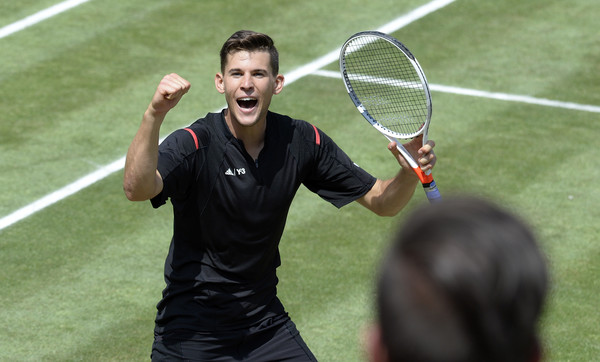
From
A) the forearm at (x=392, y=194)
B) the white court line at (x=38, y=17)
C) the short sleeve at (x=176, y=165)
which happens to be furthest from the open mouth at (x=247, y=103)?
the white court line at (x=38, y=17)

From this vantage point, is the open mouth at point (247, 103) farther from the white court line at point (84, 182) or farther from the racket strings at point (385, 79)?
the racket strings at point (385, 79)

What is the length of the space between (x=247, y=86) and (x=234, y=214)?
748 mm

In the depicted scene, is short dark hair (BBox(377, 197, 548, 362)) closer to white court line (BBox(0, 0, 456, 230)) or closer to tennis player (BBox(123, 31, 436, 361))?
tennis player (BBox(123, 31, 436, 361))

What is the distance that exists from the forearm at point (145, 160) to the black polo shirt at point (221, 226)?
0.77 ft

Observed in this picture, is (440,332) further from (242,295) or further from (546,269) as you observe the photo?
(242,295)

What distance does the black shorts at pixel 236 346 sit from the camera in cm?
562

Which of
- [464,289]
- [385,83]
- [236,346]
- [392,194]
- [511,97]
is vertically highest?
[464,289]

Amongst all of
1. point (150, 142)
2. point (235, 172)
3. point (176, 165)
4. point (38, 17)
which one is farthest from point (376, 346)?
point (38, 17)

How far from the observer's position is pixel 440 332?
1.89 metres

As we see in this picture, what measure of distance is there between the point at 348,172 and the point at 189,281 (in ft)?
3.86

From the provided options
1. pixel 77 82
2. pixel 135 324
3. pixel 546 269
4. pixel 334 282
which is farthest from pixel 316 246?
pixel 546 269

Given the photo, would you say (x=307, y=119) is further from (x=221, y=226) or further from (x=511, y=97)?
(x=221, y=226)

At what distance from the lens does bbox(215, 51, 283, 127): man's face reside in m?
5.77

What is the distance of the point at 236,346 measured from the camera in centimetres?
570
